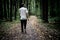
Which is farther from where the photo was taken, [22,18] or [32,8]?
[32,8]

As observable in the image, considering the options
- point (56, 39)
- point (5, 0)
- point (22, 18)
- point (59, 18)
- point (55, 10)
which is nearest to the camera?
point (56, 39)

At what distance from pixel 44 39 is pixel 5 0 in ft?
54.1

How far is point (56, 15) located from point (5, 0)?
336 inches

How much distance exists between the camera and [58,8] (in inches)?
844

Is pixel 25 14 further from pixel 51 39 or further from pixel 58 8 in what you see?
pixel 58 8

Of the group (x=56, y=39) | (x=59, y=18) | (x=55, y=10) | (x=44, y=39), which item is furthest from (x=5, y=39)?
(x=55, y=10)

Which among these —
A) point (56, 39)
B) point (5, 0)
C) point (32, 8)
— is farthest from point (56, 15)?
point (32, 8)

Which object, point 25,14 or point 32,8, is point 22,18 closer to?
point 25,14

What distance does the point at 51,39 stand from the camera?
9820mm

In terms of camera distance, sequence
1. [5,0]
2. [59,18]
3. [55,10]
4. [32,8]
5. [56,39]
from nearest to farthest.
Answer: [56,39] < [59,18] < [55,10] < [5,0] < [32,8]

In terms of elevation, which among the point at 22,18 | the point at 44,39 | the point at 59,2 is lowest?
the point at 44,39

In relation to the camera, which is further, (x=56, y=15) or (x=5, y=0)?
(x=5, y=0)

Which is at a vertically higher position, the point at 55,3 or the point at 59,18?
the point at 55,3

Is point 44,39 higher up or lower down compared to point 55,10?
lower down
